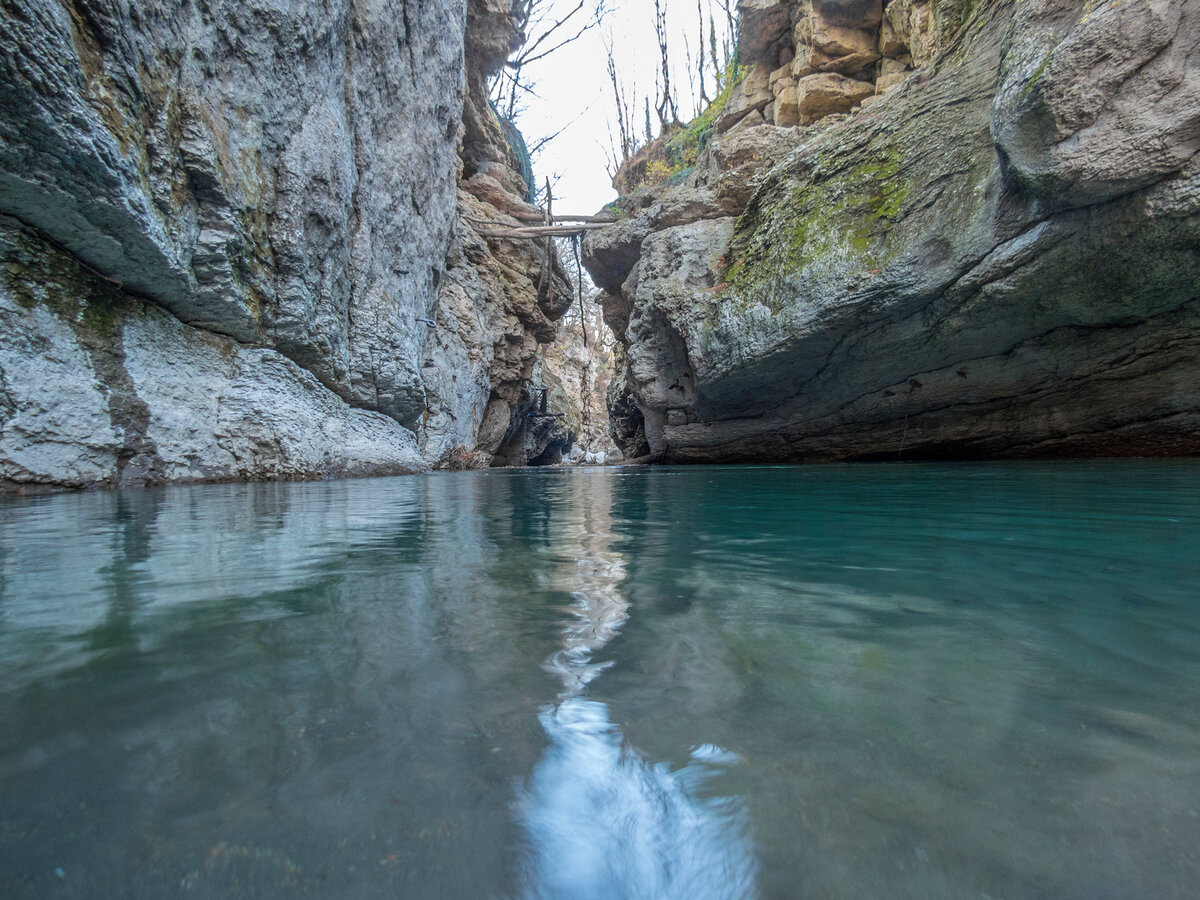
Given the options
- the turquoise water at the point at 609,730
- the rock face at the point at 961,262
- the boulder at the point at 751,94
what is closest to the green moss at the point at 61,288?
the turquoise water at the point at 609,730

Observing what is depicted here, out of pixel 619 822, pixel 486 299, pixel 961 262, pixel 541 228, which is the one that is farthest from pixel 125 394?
pixel 541 228

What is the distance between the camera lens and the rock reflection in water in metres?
0.49

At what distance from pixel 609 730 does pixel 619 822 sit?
6.1 inches

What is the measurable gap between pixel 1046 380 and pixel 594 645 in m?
7.26

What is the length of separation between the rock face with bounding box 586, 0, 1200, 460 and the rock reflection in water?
571cm

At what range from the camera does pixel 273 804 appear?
555mm

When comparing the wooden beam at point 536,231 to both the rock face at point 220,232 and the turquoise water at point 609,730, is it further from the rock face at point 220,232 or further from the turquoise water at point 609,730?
the turquoise water at point 609,730

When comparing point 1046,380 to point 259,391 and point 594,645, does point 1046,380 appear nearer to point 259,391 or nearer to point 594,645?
point 594,645

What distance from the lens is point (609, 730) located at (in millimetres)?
710

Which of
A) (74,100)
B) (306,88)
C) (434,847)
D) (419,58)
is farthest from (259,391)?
(434,847)

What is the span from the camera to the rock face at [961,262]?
4.05 m

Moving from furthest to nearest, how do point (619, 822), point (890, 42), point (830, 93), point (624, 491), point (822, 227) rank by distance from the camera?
point (830, 93)
point (890, 42)
point (822, 227)
point (624, 491)
point (619, 822)

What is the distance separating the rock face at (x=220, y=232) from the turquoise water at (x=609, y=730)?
388 cm

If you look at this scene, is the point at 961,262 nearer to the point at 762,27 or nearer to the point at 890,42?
the point at 890,42
